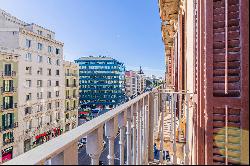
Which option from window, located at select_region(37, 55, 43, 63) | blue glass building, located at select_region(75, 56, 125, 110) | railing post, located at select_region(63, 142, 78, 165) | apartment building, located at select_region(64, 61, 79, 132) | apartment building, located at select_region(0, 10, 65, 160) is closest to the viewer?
railing post, located at select_region(63, 142, 78, 165)

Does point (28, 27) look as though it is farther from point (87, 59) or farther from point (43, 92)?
point (87, 59)

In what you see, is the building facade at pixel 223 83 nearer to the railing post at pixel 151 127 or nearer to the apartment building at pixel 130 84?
the railing post at pixel 151 127

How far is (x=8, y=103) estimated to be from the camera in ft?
77.7

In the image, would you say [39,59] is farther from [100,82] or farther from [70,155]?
[100,82]

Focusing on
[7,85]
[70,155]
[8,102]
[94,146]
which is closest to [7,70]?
→ [7,85]

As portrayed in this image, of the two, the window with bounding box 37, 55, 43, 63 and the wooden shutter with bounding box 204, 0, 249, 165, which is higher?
the window with bounding box 37, 55, 43, 63

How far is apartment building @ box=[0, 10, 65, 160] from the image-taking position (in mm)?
25344

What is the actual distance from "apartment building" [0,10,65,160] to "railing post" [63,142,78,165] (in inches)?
1022

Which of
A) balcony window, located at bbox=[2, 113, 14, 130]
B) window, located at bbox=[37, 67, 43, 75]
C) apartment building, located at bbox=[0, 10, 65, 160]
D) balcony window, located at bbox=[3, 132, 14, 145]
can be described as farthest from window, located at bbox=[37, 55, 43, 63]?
balcony window, located at bbox=[3, 132, 14, 145]

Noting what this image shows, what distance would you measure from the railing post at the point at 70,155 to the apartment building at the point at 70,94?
117ft

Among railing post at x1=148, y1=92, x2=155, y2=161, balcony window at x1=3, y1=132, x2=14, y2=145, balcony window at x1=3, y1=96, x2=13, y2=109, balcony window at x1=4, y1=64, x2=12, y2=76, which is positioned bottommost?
balcony window at x1=3, y1=132, x2=14, y2=145

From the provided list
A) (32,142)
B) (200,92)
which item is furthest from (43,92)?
(200,92)

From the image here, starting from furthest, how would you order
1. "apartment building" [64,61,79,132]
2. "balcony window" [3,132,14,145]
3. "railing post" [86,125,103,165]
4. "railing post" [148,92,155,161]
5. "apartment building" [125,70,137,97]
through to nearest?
1. "apartment building" [125,70,137,97]
2. "apartment building" [64,61,79,132]
3. "balcony window" [3,132,14,145]
4. "railing post" [148,92,155,161]
5. "railing post" [86,125,103,165]

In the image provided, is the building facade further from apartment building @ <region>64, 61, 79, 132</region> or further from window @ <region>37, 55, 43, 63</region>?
apartment building @ <region>64, 61, 79, 132</region>
